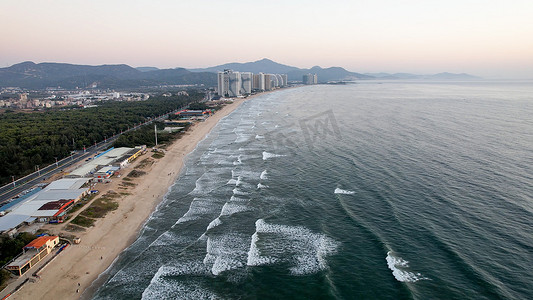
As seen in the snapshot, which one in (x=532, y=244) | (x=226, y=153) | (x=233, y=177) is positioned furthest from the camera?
(x=226, y=153)

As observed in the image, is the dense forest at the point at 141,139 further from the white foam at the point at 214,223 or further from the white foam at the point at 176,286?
the white foam at the point at 176,286

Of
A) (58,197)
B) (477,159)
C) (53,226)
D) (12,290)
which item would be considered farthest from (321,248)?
(477,159)

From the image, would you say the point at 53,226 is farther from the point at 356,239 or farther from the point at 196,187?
the point at 356,239

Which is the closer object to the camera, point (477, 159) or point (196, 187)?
point (196, 187)

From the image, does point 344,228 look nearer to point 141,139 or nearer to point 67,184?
point 67,184

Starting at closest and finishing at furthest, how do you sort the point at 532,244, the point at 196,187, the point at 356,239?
the point at 532,244, the point at 356,239, the point at 196,187

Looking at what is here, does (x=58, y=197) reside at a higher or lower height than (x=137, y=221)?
higher
